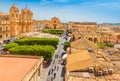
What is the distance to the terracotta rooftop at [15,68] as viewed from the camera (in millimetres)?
22703

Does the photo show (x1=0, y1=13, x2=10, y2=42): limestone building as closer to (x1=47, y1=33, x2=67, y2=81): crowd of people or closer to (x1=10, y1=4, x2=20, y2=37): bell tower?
(x1=10, y1=4, x2=20, y2=37): bell tower

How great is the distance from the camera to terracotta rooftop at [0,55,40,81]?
22703 millimetres

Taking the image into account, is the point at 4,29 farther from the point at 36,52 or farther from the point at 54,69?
the point at 54,69

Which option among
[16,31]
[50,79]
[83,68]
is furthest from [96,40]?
[83,68]

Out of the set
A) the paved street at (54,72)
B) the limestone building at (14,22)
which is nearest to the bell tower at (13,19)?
the limestone building at (14,22)

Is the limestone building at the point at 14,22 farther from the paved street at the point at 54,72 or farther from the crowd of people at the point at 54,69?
the paved street at the point at 54,72

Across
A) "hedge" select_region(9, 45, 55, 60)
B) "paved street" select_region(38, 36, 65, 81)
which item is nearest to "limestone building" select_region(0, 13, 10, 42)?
"hedge" select_region(9, 45, 55, 60)

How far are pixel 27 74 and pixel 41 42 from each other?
34340mm

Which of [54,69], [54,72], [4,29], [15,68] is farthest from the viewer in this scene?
[4,29]

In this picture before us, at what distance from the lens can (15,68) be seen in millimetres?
26719

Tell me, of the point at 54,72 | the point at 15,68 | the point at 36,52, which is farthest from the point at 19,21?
the point at 15,68

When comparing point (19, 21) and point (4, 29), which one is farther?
point (19, 21)

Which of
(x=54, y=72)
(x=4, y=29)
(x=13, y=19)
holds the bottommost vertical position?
(x=54, y=72)

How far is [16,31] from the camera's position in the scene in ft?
257
